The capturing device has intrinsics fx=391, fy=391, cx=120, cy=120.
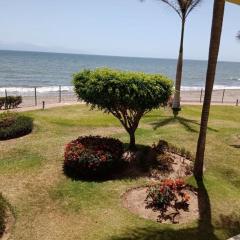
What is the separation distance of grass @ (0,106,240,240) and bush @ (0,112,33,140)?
0.56 meters

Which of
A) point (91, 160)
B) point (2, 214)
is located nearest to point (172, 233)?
point (91, 160)

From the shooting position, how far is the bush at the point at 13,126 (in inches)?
859

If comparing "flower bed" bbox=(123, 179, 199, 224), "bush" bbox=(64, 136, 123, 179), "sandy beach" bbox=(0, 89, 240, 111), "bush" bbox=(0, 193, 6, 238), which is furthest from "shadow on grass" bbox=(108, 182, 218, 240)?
"sandy beach" bbox=(0, 89, 240, 111)

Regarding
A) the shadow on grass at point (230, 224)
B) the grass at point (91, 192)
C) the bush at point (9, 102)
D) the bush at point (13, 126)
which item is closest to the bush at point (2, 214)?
the grass at point (91, 192)

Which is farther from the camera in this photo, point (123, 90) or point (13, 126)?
point (13, 126)

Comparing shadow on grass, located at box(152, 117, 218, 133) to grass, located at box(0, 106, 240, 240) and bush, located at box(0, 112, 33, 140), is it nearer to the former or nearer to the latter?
grass, located at box(0, 106, 240, 240)

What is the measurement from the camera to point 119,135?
23312mm

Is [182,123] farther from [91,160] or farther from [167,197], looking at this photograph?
[167,197]

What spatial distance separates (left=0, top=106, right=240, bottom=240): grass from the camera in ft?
40.3

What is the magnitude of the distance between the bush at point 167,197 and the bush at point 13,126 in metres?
10.4

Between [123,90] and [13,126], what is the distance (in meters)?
8.31

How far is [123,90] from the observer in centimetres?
1719

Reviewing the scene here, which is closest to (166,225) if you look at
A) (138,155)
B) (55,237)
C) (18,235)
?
(55,237)

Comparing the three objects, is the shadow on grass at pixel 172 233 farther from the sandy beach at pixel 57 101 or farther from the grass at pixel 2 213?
the sandy beach at pixel 57 101
